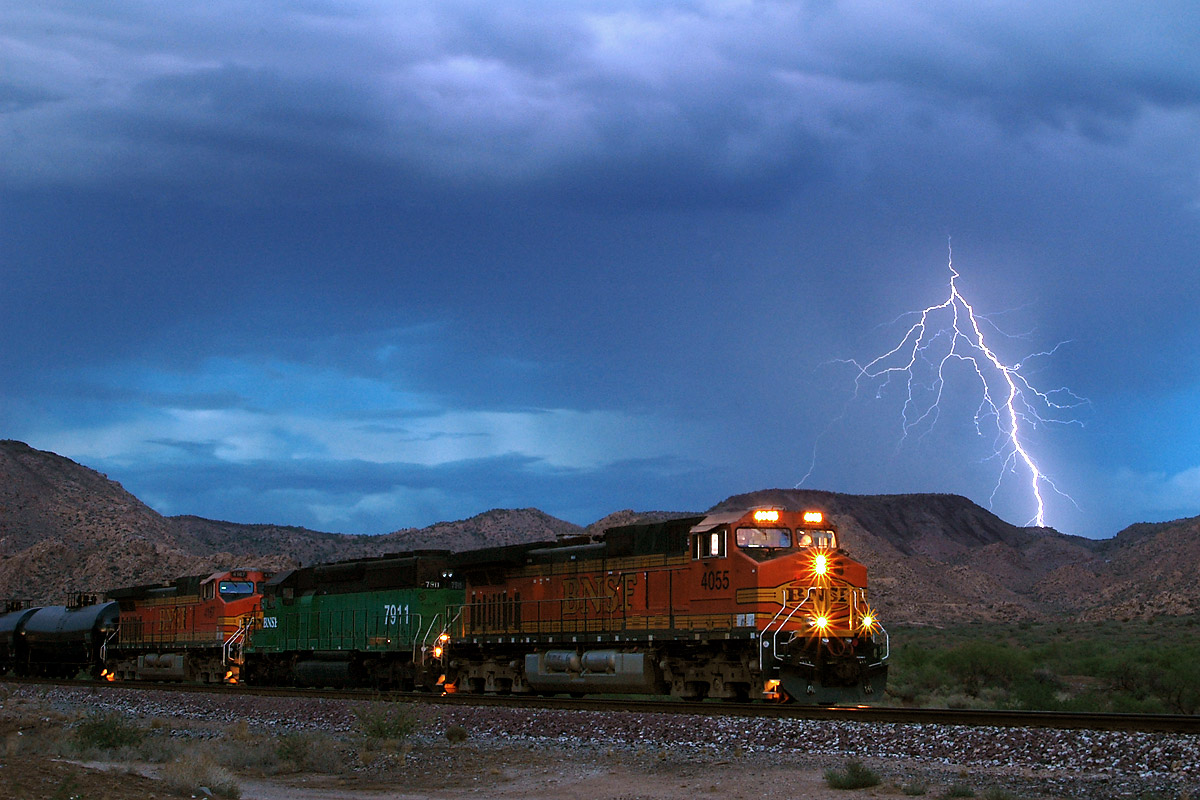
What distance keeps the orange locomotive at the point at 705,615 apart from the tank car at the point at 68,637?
23.8 m

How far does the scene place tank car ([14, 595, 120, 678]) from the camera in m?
44.6

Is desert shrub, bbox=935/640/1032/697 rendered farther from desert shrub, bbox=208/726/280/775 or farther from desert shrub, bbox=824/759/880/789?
desert shrub, bbox=208/726/280/775

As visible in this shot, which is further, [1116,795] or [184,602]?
[184,602]

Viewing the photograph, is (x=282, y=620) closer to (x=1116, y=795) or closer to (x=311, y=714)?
(x=311, y=714)

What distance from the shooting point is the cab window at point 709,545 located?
21.9 metres

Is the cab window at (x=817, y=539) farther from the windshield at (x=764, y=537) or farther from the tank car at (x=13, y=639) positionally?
the tank car at (x=13, y=639)

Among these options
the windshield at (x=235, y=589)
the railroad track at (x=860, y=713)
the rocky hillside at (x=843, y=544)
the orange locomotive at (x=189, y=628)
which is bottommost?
the railroad track at (x=860, y=713)

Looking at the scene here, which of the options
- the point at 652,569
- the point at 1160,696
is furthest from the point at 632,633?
the point at 1160,696

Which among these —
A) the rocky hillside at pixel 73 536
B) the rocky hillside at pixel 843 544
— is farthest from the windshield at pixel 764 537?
the rocky hillside at pixel 73 536

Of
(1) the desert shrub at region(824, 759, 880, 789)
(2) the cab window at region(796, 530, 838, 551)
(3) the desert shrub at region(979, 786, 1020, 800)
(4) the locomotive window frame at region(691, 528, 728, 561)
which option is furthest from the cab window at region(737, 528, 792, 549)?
(3) the desert shrub at region(979, 786, 1020, 800)

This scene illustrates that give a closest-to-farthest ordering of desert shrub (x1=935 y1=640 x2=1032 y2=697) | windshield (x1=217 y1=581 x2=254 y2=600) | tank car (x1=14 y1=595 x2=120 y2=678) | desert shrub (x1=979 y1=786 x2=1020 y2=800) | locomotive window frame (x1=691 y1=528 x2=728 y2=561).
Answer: desert shrub (x1=979 y1=786 x2=1020 y2=800)
locomotive window frame (x1=691 y1=528 x2=728 y2=561)
desert shrub (x1=935 y1=640 x2=1032 y2=697)
windshield (x1=217 y1=581 x2=254 y2=600)
tank car (x1=14 y1=595 x2=120 y2=678)

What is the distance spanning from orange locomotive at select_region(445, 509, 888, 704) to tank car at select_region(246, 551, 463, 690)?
3.39 metres

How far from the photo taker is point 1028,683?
29766 mm

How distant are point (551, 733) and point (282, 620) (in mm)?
17632
